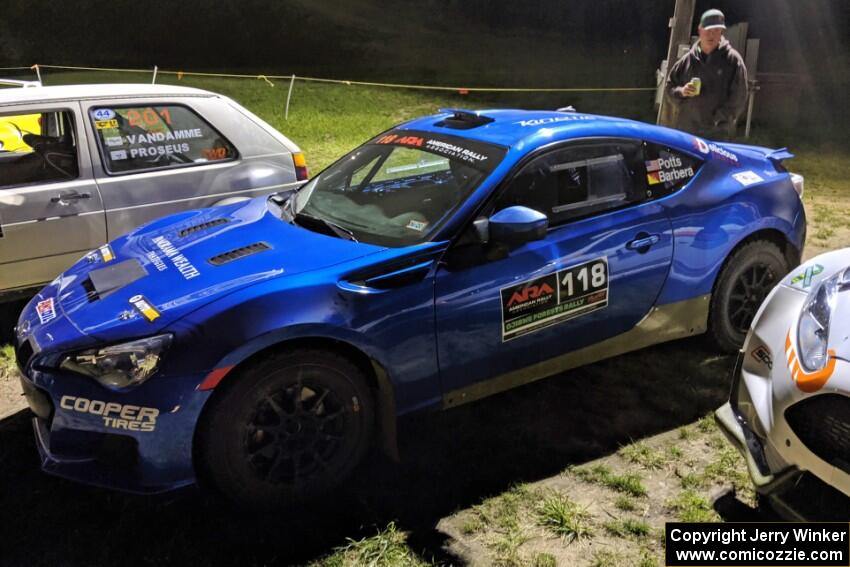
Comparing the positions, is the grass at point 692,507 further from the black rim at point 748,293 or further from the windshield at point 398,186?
the windshield at point 398,186

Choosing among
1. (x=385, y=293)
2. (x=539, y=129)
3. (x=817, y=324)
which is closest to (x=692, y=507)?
(x=817, y=324)

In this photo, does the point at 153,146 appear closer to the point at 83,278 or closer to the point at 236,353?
the point at 83,278

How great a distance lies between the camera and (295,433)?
2787mm

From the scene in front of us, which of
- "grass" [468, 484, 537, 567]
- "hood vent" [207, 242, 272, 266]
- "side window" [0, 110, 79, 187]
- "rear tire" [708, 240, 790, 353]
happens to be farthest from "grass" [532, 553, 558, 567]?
"side window" [0, 110, 79, 187]

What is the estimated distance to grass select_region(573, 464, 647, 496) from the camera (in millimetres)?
3006

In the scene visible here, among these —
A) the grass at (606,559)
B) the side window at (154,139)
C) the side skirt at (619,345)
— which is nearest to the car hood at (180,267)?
the side skirt at (619,345)

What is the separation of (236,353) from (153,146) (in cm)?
274

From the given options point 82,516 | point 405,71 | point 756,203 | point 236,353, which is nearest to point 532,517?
point 236,353

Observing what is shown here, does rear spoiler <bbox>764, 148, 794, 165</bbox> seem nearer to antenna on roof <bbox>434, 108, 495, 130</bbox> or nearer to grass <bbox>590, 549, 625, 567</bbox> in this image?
antenna on roof <bbox>434, 108, 495, 130</bbox>

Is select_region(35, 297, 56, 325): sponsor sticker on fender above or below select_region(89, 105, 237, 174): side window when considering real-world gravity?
below

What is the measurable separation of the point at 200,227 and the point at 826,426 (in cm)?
280

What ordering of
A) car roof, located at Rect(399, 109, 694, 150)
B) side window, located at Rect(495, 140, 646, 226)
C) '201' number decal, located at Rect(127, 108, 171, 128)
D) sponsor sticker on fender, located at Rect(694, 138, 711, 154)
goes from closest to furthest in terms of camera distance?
1. side window, located at Rect(495, 140, 646, 226)
2. car roof, located at Rect(399, 109, 694, 150)
3. sponsor sticker on fender, located at Rect(694, 138, 711, 154)
4. '201' number decal, located at Rect(127, 108, 171, 128)

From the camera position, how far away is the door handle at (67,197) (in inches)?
174

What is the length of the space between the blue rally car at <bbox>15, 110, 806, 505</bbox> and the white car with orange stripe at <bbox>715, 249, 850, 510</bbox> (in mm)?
780
